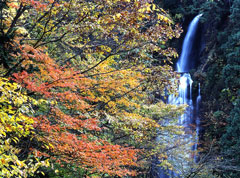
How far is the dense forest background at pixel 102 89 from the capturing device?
450 centimetres

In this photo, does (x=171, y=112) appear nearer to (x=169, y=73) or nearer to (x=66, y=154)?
(x=169, y=73)

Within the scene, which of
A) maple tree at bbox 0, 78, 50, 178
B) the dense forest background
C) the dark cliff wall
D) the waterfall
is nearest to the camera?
maple tree at bbox 0, 78, 50, 178

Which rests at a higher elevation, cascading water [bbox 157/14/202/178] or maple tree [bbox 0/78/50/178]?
cascading water [bbox 157/14/202/178]

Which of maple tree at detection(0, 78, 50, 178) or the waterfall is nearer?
maple tree at detection(0, 78, 50, 178)

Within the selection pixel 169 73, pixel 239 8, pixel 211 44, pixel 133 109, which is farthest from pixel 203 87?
pixel 169 73

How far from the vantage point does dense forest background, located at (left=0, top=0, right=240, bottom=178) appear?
4500 mm

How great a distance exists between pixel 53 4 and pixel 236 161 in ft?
37.7

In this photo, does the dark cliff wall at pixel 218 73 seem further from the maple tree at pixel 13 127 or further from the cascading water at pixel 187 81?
the maple tree at pixel 13 127

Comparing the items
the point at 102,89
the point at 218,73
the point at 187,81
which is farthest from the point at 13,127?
the point at 187,81

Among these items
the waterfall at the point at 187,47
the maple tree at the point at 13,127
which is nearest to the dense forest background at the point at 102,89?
the maple tree at the point at 13,127

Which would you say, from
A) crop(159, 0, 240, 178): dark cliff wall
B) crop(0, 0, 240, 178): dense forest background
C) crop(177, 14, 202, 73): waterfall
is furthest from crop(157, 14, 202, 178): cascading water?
crop(0, 0, 240, 178): dense forest background

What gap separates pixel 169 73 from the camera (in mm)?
5055

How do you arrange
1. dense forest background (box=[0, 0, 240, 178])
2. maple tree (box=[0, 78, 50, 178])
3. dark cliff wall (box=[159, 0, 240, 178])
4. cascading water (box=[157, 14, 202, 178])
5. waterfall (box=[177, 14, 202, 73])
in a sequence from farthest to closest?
waterfall (box=[177, 14, 202, 73])
cascading water (box=[157, 14, 202, 178])
dark cliff wall (box=[159, 0, 240, 178])
dense forest background (box=[0, 0, 240, 178])
maple tree (box=[0, 78, 50, 178])

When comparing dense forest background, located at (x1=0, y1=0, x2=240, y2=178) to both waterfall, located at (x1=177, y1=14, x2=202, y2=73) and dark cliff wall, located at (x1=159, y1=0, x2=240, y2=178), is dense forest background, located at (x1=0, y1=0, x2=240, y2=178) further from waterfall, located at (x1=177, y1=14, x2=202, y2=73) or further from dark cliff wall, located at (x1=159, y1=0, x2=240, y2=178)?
waterfall, located at (x1=177, y1=14, x2=202, y2=73)
